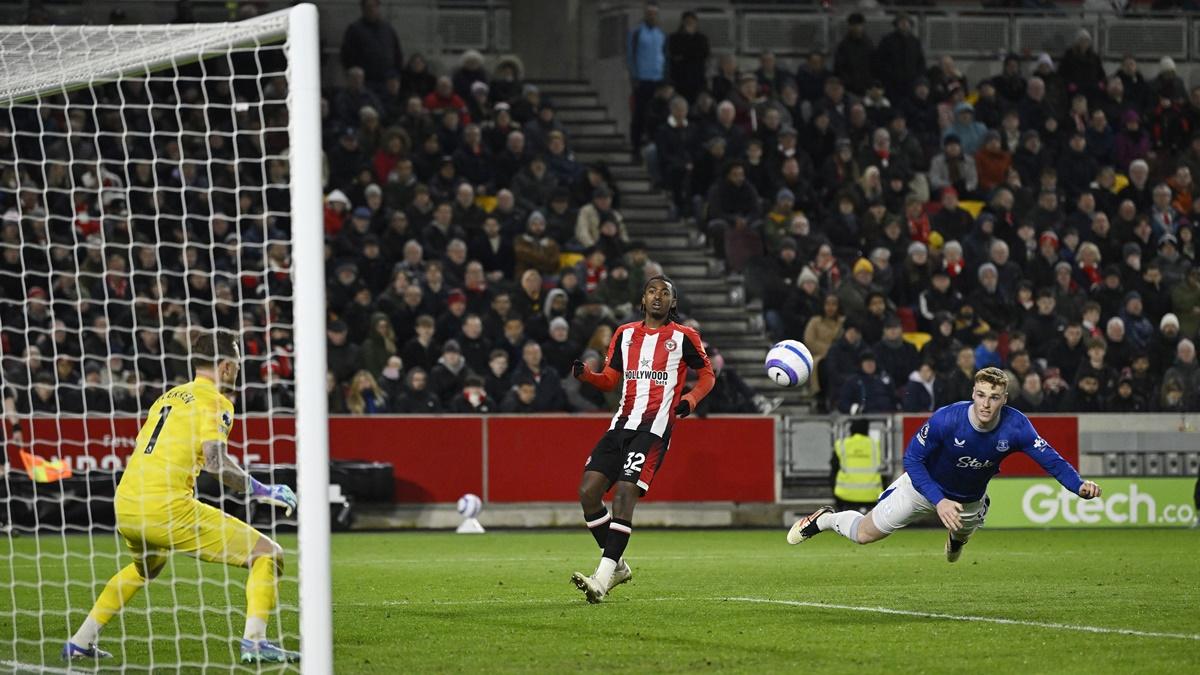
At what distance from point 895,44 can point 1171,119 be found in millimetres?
4519

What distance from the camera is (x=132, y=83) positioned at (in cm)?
2206

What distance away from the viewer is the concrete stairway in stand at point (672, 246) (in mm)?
23953

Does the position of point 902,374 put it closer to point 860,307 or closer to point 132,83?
point 860,307

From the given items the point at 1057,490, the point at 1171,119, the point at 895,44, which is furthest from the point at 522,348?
the point at 1171,119

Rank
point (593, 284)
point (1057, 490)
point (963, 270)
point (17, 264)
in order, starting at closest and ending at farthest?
point (17, 264) → point (1057, 490) → point (593, 284) → point (963, 270)

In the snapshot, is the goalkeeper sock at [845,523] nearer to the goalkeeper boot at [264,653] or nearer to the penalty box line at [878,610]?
the penalty box line at [878,610]

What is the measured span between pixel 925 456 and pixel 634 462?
6.70 feet

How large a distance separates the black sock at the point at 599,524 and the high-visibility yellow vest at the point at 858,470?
28.3 ft

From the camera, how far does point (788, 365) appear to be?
42.5 ft

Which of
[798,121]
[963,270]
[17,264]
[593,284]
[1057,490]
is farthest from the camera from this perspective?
[798,121]

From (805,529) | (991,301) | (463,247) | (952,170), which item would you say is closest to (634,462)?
(805,529)

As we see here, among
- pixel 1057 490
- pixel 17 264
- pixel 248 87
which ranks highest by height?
pixel 248 87

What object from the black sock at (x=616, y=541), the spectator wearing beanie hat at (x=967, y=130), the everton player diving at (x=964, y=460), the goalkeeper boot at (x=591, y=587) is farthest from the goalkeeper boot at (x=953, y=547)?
the spectator wearing beanie hat at (x=967, y=130)

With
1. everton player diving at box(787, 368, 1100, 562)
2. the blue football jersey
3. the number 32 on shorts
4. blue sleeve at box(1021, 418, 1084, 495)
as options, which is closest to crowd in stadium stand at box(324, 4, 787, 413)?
the number 32 on shorts
